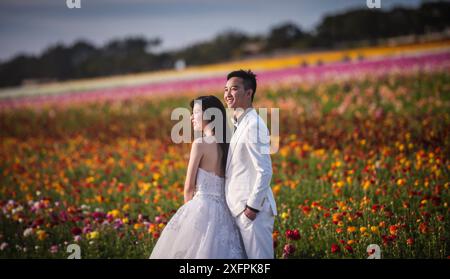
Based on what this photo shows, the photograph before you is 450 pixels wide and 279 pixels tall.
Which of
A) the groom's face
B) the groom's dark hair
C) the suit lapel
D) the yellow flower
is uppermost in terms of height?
the groom's dark hair

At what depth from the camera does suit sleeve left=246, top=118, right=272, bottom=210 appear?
2.51 meters

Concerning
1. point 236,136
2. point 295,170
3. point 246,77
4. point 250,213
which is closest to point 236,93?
point 246,77

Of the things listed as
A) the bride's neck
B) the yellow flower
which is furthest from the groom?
the yellow flower

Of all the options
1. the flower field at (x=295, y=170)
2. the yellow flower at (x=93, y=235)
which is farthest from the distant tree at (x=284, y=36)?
the yellow flower at (x=93, y=235)

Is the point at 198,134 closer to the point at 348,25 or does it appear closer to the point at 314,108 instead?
the point at 314,108

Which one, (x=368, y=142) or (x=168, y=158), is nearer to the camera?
(x=368, y=142)

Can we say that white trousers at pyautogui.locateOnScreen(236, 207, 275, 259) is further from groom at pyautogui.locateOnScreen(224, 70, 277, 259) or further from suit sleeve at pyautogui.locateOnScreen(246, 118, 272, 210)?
suit sleeve at pyautogui.locateOnScreen(246, 118, 272, 210)

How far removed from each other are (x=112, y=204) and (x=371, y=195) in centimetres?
288

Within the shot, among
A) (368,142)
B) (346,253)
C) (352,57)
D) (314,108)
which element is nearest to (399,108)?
(314,108)

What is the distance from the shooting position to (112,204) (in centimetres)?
484

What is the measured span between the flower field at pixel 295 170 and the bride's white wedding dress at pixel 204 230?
45 centimetres

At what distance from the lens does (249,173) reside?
263cm

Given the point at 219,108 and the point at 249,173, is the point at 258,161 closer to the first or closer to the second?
the point at 249,173
